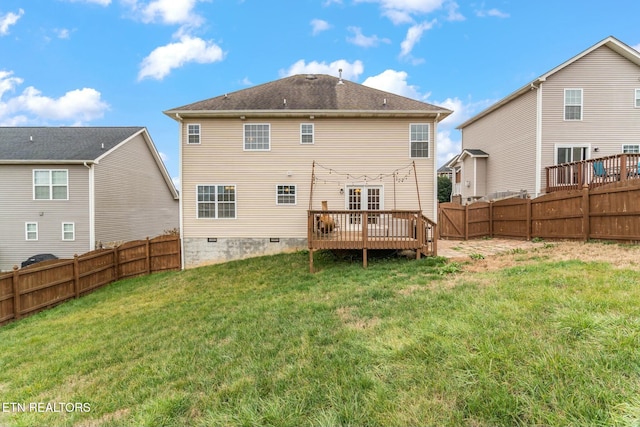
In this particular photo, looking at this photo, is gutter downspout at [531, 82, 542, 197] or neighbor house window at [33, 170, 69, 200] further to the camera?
neighbor house window at [33, 170, 69, 200]

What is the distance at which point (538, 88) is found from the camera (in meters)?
13.9

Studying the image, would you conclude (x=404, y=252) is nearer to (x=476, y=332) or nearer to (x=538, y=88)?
(x=476, y=332)

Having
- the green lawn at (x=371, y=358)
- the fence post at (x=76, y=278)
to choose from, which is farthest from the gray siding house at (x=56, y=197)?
the green lawn at (x=371, y=358)

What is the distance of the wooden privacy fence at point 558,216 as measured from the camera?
7824 mm

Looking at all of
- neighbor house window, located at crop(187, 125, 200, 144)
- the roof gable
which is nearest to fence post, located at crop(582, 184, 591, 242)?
the roof gable

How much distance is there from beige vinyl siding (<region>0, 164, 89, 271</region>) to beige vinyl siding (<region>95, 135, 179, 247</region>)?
2.25 ft

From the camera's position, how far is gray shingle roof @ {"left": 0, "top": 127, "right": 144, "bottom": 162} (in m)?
14.9

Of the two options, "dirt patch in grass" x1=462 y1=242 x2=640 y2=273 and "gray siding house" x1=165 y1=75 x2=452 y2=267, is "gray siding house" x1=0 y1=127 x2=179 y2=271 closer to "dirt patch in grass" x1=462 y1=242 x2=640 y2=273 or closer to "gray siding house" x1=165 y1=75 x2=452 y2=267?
"gray siding house" x1=165 y1=75 x2=452 y2=267

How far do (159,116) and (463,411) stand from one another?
1423 cm

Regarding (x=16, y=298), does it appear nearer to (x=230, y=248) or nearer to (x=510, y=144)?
(x=230, y=248)

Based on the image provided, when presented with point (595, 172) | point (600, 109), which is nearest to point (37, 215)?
point (595, 172)

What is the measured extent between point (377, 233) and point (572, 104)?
499 inches

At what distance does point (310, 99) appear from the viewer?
1277cm

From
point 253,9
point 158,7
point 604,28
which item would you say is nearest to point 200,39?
point 158,7
